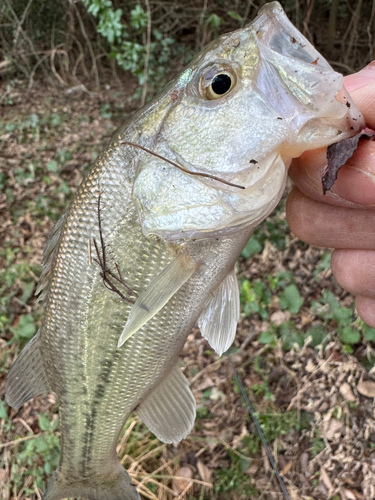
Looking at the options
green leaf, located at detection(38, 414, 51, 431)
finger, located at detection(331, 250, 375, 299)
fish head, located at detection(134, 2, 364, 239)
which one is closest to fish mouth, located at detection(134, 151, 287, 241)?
fish head, located at detection(134, 2, 364, 239)

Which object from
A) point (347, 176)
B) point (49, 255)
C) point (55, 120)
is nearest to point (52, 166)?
point (55, 120)

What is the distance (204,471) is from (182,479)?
174mm

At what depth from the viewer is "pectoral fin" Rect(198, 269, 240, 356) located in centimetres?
158

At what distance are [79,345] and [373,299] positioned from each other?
1.28 metres

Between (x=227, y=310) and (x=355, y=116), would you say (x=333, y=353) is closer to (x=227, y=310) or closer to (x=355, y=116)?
(x=227, y=310)

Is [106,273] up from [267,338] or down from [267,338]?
up

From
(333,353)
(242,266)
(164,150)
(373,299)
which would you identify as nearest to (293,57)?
(164,150)

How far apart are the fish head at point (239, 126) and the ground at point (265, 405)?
1.97m

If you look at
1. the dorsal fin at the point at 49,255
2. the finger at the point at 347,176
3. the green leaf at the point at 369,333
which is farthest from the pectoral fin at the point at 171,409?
the green leaf at the point at 369,333

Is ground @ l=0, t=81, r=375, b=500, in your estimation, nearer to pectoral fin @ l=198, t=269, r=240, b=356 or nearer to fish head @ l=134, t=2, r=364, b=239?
pectoral fin @ l=198, t=269, r=240, b=356

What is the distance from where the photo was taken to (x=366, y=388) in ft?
9.29

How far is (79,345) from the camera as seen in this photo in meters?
1.58

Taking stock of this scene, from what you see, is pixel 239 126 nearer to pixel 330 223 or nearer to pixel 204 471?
pixel 330 223

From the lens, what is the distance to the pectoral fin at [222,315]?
1577mm
